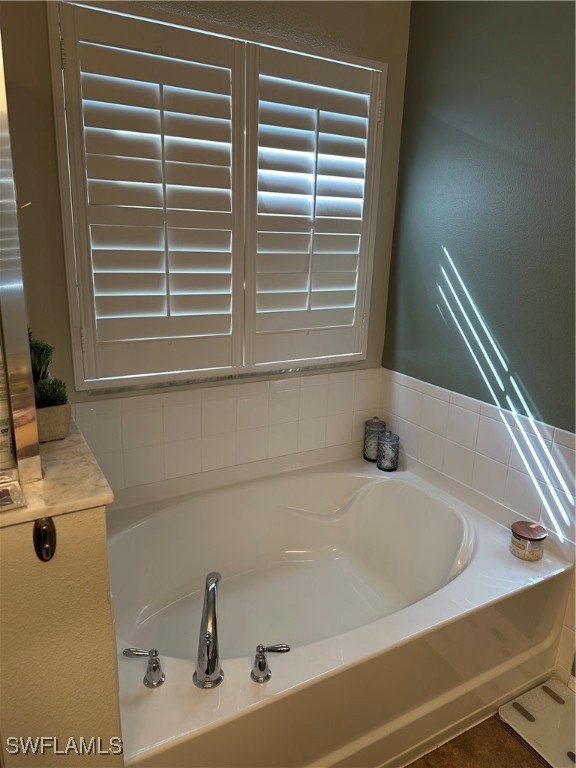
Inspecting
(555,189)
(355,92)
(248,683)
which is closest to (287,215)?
(355,92)

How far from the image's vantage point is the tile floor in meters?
1.54

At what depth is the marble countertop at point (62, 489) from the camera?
0.85 meters

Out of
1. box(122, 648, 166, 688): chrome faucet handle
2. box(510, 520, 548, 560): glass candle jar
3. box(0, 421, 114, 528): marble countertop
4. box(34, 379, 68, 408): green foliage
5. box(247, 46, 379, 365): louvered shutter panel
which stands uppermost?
box(247, 46, 379, 365): louvered shutter panel

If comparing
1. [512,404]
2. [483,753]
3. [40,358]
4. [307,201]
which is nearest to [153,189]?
[307,201]

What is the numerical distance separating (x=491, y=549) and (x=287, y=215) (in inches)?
55.1

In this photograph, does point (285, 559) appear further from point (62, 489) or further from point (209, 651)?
point (62, 489)

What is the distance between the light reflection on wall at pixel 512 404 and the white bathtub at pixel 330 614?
0.15 m

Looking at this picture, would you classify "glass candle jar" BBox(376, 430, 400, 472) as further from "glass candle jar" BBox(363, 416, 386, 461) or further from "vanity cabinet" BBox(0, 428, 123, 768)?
"vanity cabinet" BBox(0, 428, 123, 768)

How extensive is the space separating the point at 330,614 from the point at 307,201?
5.12ft

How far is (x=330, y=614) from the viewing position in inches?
75.9

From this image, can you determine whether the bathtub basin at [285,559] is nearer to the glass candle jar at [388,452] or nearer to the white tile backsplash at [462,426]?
the glass candle jar at [388,452]

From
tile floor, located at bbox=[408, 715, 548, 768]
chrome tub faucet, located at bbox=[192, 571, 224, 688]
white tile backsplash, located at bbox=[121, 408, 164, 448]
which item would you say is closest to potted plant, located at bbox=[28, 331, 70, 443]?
chrome tub faucet, located at bbox=[192, 571, 224, 688]

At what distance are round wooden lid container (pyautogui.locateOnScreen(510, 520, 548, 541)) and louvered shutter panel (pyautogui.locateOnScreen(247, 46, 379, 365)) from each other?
0.97 metres

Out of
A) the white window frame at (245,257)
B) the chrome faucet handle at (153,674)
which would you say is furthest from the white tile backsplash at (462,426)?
the chrome faucet handle at (153,674)
